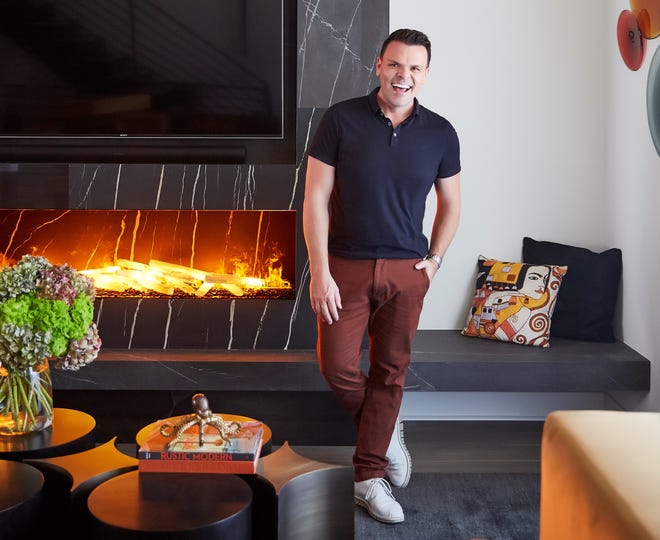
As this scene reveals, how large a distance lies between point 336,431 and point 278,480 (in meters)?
1.54

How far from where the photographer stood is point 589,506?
1.40m

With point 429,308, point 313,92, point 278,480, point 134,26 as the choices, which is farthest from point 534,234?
point 278,480

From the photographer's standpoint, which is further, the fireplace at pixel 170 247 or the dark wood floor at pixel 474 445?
the fireplace at pixel 170 247

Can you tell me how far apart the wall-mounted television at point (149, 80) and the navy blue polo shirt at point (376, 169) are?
2.81ft

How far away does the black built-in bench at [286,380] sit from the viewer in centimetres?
319

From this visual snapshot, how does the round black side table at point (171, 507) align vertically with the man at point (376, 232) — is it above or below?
below

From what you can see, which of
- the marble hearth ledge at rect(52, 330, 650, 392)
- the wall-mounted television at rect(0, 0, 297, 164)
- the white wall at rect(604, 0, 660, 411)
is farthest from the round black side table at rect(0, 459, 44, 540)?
the white wall at rect(604, 0, 660, 411)

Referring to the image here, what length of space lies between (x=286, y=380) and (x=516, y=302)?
3.34 feet

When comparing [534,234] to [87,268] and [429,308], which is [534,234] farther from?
[87,268]

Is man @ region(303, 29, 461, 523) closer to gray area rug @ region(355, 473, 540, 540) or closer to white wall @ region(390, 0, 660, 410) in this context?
gray area rug @ region(355, 473, 540, 540)

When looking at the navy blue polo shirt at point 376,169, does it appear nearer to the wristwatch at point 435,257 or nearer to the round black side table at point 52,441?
the wristwatch at point 435,257

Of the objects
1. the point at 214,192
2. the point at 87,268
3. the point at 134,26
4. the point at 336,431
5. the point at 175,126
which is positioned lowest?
the point at 336,431

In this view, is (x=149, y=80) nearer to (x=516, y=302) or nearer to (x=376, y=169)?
Answer: (x=376, y=169)

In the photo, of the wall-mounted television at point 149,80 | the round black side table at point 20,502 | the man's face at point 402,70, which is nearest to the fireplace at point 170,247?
the wall-mounted television at point 149,80
